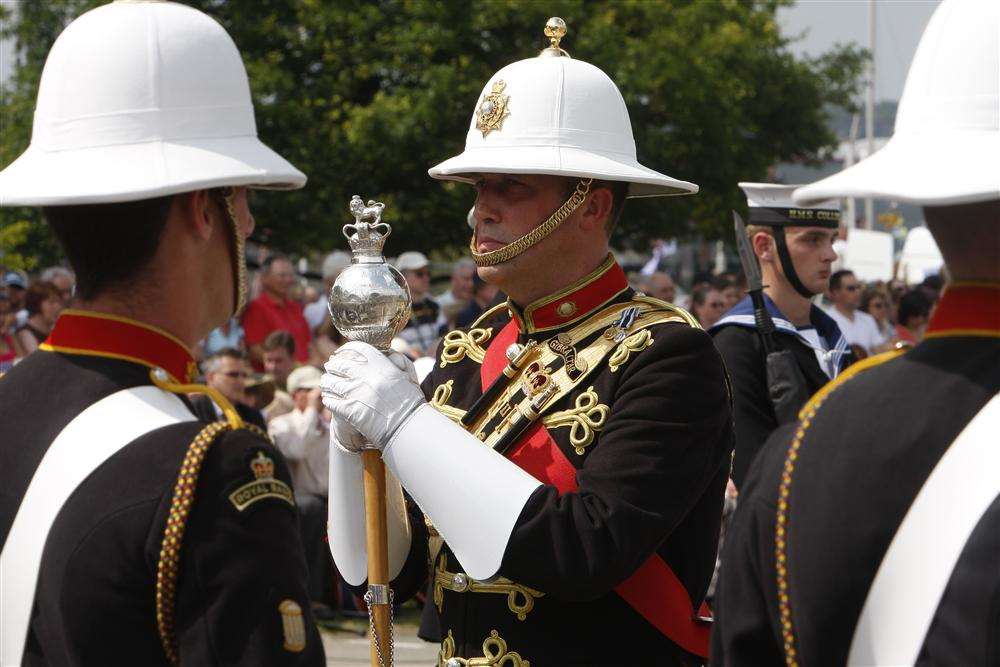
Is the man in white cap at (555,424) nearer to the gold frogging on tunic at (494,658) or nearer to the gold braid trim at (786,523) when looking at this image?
the gold frogging on tunic at (494,658)

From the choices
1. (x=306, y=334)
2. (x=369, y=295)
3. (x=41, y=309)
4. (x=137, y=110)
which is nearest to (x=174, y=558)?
(x=137, y=110)

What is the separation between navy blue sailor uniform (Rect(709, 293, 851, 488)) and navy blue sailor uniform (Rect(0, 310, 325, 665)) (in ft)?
9.99

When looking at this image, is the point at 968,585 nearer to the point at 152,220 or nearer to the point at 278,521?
the point at 278,521

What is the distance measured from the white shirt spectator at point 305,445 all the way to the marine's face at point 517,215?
570 centimetres

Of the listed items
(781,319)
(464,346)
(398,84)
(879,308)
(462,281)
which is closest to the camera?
(464,346)

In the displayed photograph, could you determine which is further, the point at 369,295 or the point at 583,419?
the point at 583,419

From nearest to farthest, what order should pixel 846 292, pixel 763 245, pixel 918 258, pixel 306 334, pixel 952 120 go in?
pixel 952 120
pixel 763 245
pixel 306 334
pixel 846 292
pixel 918 258

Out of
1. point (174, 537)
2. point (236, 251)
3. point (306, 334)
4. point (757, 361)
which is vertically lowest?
point (306, 334)

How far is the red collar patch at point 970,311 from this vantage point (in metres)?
2.14

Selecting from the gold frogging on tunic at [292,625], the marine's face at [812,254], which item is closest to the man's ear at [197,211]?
the gold frogging on tunic at [292,625]

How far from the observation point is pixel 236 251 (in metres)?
2.63

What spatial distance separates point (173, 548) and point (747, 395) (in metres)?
3.35

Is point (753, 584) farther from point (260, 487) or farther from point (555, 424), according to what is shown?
point (555, 424)

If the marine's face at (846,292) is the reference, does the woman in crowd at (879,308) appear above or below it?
below
